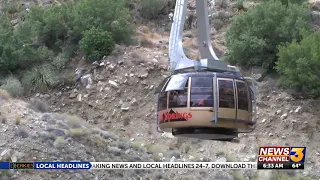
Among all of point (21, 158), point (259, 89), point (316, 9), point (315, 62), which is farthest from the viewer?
point (316, 9)

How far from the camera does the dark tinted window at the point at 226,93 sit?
1409 cm

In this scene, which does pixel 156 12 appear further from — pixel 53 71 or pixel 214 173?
pixel 214 173

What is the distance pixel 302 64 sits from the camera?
23.5 m

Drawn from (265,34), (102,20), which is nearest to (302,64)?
(265,34)

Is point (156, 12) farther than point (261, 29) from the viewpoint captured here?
Yes

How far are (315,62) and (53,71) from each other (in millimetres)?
12809

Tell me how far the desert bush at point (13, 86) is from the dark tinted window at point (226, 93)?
14.6 meters

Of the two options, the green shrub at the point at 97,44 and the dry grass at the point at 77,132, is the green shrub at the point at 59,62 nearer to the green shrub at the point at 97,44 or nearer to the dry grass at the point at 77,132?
the green shrub at the point at 97,44

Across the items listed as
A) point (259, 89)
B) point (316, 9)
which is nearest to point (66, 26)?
point (259, 89)

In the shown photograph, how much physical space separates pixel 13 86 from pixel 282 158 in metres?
13.9

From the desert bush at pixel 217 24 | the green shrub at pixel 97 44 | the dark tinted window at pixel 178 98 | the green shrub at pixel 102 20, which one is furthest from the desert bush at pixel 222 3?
the dark tinted window at pixel 178 98

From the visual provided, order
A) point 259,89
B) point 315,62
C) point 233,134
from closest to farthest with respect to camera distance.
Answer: point 233,134 < point 315,62 < point 259,89

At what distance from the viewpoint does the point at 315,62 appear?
23.2 metres

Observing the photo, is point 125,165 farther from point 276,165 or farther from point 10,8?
point 10,8
